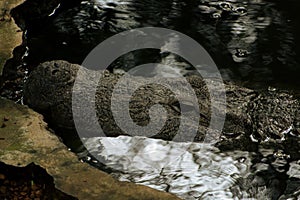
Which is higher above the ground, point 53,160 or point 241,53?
point 53,160

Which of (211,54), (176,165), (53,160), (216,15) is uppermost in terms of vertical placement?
(216,15)

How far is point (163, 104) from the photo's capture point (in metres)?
4.76

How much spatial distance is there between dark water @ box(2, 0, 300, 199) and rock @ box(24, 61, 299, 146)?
181mm

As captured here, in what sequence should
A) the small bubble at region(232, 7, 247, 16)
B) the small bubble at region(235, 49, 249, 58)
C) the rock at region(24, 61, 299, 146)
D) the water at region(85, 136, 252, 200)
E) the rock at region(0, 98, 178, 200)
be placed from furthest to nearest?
the small bubble at region(232, 7, 247, 16) → the small bubble at region(235, 49, 249, 58) → the rock at region(24, 61, 299, 146) → the water at region(85, 136, 252, 200) → the rock at region(0, 98, 178, 200)

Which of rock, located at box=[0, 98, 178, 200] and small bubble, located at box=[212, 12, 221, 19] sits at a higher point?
small bubble, located at box=[212, 12, 221, 19]

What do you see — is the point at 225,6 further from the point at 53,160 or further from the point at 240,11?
the point at 53,160

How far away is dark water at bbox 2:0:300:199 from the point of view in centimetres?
425

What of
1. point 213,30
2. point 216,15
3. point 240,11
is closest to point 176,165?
point 213,30

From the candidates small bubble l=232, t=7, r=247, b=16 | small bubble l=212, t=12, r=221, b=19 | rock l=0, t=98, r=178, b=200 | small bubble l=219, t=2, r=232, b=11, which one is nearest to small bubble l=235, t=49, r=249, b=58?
small bubble l=212, t=12, r=221, b=19

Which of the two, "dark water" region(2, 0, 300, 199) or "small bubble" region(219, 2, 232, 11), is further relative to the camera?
"small bubble" region(219, 2, 232, 11)

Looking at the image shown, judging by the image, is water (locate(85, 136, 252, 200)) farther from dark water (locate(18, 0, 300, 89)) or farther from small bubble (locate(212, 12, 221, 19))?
small bubble (locate(212, 12, 221, 19))

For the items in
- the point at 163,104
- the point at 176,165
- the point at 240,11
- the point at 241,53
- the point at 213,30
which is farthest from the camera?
the point at 240,11

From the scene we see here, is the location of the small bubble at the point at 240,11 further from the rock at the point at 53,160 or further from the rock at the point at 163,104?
the rock at the point at 53,160

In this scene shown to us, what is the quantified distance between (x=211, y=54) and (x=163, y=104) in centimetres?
184
